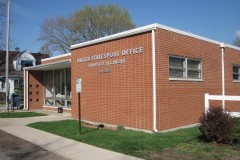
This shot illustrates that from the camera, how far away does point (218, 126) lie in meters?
8.89

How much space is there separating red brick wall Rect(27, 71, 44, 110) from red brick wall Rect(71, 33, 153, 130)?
30.4ft

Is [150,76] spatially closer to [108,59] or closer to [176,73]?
[176,73]

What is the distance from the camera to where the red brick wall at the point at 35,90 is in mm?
24016

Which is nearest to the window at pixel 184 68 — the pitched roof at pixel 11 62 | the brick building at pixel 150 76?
the brick building at pixel 150 76

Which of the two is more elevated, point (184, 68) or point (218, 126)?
point (184, 68)

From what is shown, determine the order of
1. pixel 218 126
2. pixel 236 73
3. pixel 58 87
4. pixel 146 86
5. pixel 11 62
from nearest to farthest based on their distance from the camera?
pixel 218 126 → pixel 146 86 → pixel 236 73 → pixel 58 87 → pixel 11 62

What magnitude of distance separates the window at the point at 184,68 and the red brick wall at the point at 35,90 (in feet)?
46.9

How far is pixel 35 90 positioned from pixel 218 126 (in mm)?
18003

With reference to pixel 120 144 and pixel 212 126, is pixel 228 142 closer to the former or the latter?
pixel 212 126

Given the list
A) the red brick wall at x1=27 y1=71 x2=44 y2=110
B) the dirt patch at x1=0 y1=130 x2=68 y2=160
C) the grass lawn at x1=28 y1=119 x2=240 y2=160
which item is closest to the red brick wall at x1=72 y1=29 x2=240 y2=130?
the grass lawn at x1=28 y1=119 x2=240 y2=160

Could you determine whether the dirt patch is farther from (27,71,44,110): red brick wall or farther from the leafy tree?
the leafy tree

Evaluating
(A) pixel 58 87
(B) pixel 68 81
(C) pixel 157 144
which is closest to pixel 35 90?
(A) pixel 58 87

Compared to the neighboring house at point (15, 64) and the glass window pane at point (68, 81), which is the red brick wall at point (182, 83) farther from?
the neighboring house at point (15, 64)

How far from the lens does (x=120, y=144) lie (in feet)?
30.9
